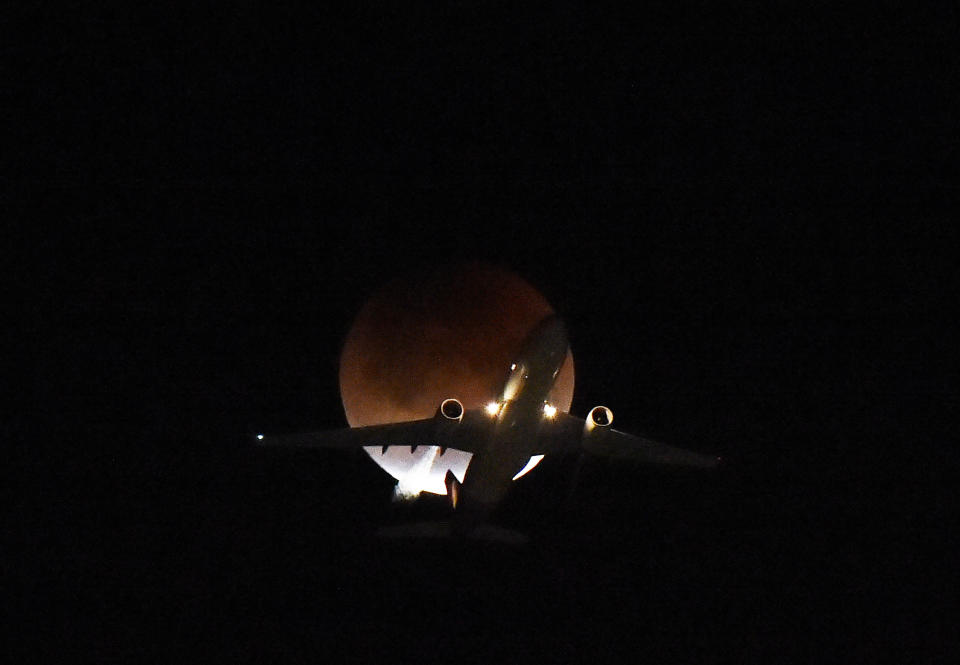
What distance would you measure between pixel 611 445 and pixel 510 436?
15.7ft

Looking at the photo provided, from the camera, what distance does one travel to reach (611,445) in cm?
3472

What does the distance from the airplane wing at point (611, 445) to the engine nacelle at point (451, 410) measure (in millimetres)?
2714

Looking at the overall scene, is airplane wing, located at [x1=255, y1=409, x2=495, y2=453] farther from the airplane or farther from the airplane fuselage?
the airplane fuselage

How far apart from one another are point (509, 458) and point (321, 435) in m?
5.77

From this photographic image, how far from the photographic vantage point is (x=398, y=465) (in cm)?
3416

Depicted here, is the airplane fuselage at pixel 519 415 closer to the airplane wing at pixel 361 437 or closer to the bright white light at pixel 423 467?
the bright white light at pixel 423 467

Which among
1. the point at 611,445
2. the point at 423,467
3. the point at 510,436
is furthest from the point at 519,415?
the point at 611,445

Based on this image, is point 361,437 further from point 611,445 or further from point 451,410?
point 611,445

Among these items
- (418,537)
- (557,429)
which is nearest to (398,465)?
(418,537)

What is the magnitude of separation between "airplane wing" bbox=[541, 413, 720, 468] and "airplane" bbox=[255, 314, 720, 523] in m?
0.03

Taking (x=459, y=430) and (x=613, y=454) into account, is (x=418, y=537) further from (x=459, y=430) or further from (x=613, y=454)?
(x=613, y=454)

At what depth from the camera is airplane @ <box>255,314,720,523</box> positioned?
2964 cm

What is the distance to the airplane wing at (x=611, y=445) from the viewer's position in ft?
110

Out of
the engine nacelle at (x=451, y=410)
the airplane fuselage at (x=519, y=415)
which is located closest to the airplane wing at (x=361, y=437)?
the engine nacelle at (x=451, y=410)
